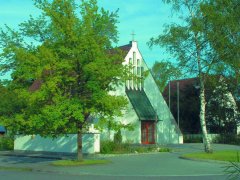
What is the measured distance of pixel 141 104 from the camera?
43281mm

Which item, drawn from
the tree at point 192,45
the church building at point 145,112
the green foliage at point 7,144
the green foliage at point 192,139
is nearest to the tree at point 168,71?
the tree at point 192,45

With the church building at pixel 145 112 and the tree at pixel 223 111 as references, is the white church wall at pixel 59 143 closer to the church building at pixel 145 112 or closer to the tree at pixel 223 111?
the church building at pixel 145 112

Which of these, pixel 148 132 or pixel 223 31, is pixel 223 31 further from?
pixel 148 132

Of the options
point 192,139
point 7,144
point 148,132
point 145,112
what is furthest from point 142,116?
point 7,144

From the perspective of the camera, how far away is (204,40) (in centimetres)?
2720

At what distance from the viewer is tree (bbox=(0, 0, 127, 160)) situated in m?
22.0

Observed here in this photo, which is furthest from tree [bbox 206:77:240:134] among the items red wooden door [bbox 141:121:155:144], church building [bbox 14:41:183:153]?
red wooden door [bbox 141:121:155:144]

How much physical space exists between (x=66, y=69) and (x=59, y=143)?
507 inches

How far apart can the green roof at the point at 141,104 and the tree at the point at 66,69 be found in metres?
18.6

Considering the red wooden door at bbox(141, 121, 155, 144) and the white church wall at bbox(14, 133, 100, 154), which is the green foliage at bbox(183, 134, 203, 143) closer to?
the red wooden door at bbox(141, 121, 155, 144)

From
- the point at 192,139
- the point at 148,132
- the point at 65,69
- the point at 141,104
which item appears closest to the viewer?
the point at 65,69

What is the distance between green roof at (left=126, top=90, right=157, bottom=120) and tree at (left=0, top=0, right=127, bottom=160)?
18.6 meters

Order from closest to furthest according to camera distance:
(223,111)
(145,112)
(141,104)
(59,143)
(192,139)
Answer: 1. (59,143)
2. (145,112)
3. (141,104)
4. (223,111)
5. (192,139)

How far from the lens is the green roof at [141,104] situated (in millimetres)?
42406
